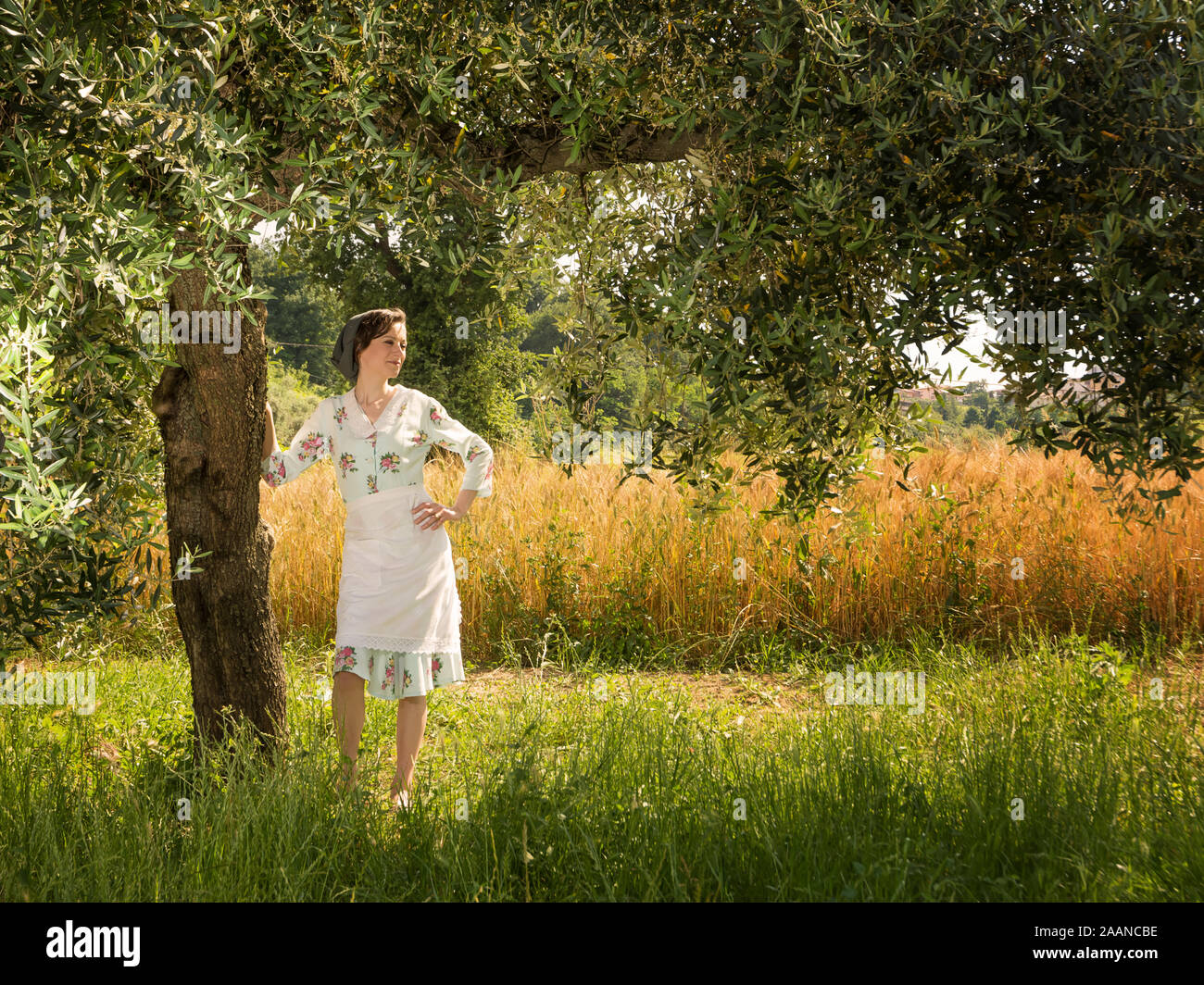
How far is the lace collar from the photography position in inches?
168

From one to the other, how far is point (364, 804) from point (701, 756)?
1.64 meters

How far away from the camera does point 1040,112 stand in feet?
8.64

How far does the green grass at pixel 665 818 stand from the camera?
Answer: 314 centimetres

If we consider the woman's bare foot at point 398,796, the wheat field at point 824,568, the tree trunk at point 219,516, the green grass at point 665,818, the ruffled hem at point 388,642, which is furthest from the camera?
the wheat field at point 824,568

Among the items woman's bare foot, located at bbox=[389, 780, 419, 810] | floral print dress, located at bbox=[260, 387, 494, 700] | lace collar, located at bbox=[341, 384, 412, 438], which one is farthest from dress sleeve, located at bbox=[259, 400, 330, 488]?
woman's bare foot, located at bbox=[389, 780, 419, 810]

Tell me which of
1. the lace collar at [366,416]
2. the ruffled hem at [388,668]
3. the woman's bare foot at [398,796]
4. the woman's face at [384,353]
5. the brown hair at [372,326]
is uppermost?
the brown hair at [372,326]

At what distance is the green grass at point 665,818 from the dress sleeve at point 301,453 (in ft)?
3.97

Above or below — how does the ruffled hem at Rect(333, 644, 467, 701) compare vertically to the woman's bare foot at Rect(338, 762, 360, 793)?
above

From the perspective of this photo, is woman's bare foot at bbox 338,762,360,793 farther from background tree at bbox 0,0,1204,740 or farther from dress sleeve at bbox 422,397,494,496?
dress sleeve at bbox 422,397,494,496

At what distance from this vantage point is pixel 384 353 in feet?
14.0

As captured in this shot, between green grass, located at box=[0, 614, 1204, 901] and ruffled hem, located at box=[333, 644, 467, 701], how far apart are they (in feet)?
1.12

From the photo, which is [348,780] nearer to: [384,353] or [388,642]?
[388,642]

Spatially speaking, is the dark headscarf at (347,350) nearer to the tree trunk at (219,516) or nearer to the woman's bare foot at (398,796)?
the tree trunk at (219,516)

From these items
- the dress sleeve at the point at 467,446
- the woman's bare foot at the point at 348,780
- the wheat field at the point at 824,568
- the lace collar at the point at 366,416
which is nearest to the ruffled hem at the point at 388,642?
the woman's bare foot at the point at 348,780
